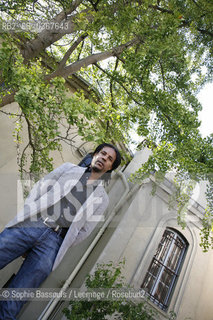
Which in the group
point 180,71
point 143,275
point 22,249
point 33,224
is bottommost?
point 22,249

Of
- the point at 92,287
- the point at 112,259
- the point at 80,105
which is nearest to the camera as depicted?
the point at 80,105

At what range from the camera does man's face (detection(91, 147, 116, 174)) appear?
2.69 metres

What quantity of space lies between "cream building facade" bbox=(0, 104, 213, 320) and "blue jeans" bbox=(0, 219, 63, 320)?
148 inches

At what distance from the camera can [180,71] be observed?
6.10 meters

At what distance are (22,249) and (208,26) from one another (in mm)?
7284

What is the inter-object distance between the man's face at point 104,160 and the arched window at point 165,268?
16.8 ft

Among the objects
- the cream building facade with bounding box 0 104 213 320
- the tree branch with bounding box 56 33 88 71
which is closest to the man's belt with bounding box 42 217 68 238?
the cream building facade with bounding box 0 104 213 320

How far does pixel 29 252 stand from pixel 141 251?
16.1ft

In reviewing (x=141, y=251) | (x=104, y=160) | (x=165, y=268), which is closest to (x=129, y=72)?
(x=104, y=160)

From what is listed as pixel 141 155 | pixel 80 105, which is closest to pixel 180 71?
pixel 141 155

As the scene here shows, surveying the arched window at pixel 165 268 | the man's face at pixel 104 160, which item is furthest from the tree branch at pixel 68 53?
the arched window at pixel 165 268

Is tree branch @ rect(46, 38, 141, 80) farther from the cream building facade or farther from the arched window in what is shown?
the arched window

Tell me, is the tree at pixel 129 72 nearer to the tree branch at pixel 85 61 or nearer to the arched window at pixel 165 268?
the tree branch at pixel 85 61

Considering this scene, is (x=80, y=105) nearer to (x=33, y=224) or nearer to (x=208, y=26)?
(x=33, y=224)
